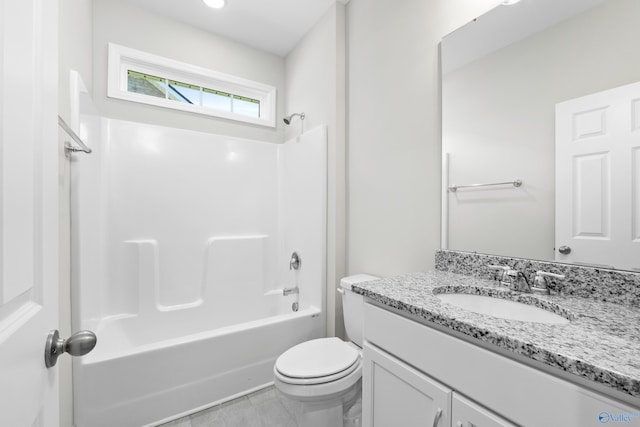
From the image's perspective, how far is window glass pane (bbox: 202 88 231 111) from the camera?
2.48m

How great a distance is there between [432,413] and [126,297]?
217 cm

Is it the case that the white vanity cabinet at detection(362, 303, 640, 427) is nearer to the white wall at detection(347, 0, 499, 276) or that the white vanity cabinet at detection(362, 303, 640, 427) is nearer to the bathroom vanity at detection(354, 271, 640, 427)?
the bathroom vanity at detection(354, 271, 640, 427)

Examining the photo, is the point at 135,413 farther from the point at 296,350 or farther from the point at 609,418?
the point at 609,418

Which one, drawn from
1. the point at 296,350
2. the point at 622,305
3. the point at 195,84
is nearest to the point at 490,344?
the point at 622,305

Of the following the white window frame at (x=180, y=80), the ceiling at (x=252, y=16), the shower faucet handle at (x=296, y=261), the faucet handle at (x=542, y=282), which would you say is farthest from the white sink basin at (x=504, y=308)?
the white window frame at (x=180, y=80)

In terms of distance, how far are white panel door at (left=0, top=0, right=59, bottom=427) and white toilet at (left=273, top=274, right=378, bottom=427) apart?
869mm

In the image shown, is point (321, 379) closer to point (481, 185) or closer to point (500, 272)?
point (500, 272)

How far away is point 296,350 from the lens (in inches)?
58.7

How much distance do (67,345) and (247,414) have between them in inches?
55.7

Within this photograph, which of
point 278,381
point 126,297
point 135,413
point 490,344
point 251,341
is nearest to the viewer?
point 490,344

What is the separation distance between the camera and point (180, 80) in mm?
2369

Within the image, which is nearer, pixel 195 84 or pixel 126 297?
pixel 126 297

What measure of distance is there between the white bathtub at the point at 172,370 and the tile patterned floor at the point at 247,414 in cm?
4

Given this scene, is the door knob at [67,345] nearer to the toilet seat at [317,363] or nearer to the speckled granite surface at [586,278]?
the toilet seat at [317,363]
